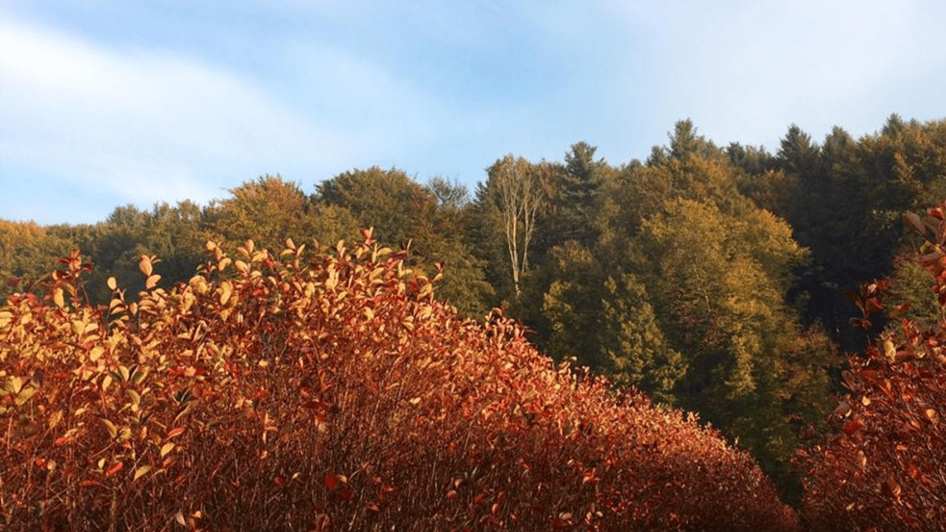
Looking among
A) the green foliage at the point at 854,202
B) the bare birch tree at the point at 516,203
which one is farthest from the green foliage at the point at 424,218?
the green foliage at the point at 854,202

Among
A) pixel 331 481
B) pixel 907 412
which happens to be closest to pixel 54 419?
pixel 331 481

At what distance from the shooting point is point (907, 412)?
15.8 ft

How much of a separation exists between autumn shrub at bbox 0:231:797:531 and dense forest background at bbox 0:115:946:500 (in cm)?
1917

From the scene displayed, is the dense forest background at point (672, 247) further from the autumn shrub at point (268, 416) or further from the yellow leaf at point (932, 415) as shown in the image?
the yellow leaf at point (932, 415)

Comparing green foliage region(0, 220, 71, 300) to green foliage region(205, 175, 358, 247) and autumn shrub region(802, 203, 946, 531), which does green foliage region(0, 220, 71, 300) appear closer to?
green foliage region(205, 175, 358, 247)

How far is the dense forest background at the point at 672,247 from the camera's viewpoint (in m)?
30.0

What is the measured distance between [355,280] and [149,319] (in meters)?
1.43

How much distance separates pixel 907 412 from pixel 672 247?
2933 cm

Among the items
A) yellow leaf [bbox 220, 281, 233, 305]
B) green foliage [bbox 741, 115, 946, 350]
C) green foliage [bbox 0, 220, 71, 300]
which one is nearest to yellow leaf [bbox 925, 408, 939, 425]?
yellow leaf [bbox 220, 281, 233, 305]

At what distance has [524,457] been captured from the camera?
19.7ft

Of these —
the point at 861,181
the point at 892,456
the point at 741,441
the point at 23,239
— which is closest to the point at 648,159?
the point at 861,181

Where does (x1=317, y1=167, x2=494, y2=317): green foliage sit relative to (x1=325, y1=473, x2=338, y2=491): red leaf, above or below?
above

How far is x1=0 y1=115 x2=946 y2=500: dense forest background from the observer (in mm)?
Answer: 29984

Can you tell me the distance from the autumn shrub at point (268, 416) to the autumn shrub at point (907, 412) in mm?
1976
